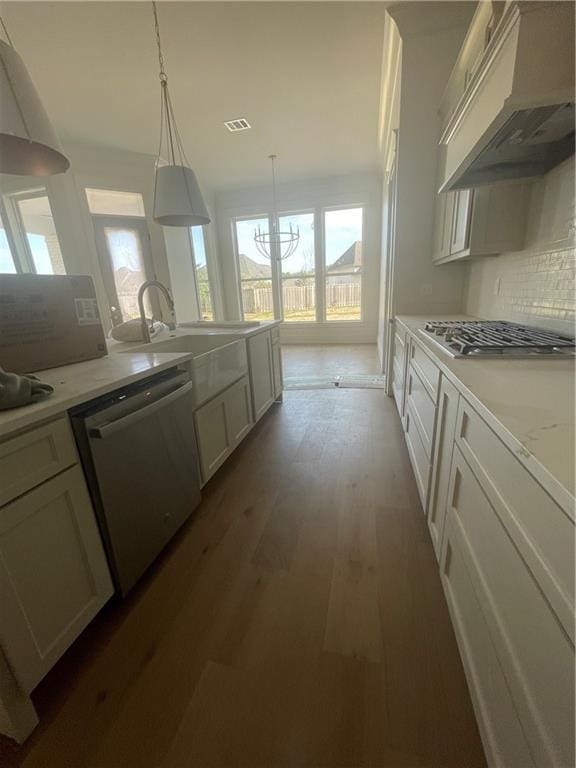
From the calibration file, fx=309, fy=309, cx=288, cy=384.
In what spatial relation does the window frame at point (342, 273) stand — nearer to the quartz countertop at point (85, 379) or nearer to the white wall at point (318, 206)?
the white wall at point (318, 206)

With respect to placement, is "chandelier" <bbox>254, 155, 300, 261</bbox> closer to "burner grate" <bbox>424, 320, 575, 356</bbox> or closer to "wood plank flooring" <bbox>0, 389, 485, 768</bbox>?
"burner grate" <bbox>424, 320, 575, 356</bbox>

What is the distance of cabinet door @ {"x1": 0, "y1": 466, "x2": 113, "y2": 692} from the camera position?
0.83 metres

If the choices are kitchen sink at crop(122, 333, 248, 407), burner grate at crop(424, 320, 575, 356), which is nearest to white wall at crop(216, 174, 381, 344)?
kitchen sink at crop(122, 333, 248, 407)

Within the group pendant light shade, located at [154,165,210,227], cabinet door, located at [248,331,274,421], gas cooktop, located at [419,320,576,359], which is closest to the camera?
gas cooktop, located at [419,320,576,359]

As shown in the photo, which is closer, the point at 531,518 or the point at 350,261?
the point at 531,518

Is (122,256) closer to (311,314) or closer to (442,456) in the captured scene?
(311,314)

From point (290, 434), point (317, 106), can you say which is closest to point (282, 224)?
point (317, 106)

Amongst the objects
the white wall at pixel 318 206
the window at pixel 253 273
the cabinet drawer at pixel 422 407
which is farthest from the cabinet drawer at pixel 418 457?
the window at pixel 253 273

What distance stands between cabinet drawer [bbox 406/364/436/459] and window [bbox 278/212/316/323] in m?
4.95

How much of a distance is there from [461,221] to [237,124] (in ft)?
10.9

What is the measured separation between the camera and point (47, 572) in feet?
3.07

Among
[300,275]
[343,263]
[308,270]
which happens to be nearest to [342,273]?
[343,263]

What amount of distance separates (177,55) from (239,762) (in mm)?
4373

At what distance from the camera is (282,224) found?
6.54m
